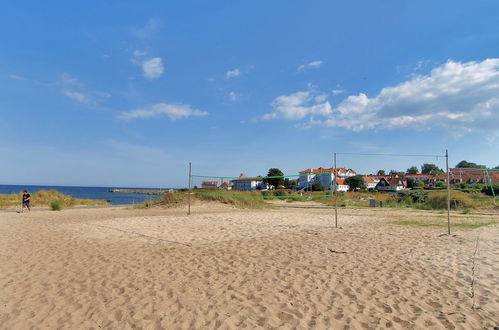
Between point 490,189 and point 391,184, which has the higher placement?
point 391,184

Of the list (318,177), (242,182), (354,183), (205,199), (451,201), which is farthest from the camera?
(354,183)

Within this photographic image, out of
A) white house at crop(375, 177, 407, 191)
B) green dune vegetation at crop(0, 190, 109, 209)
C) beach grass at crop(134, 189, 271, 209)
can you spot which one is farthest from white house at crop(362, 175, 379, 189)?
green dune vegetation at crop(0, 190, 109, 209)

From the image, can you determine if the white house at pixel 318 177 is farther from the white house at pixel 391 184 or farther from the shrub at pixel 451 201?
the white house at pixel 391 184

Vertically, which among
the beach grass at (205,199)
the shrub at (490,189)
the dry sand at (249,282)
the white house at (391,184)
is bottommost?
the dry sand at (249,282)

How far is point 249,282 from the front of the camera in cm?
411

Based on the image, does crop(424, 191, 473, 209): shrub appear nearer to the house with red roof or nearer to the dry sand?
the house with red roof

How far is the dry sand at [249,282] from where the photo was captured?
308cm

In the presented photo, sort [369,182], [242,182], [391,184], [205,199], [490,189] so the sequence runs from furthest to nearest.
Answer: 1. [369,182]
2. [391,184]
3. [242,182]
4. [490,189]
5. [205,199]

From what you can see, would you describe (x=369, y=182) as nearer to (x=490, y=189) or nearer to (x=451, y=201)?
(x=490, y=189)

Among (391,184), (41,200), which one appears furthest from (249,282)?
(391,184)

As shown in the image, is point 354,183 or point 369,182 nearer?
point 354,183

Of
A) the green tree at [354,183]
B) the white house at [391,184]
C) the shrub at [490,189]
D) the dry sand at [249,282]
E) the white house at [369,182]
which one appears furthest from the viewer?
the white house at [369,182]

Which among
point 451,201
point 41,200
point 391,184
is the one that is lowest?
point 41,200

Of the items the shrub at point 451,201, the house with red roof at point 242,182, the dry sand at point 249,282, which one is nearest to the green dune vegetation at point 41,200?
the house with red roof at point 242,182
